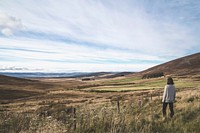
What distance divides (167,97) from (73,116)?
17.4ft

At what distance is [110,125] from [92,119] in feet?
2.41

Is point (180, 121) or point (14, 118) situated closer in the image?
point (14, 118)

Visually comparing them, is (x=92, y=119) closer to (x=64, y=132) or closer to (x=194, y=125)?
(x=64, y=132)

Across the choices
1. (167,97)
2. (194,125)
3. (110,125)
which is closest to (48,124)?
(110,125)

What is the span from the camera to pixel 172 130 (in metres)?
8.37

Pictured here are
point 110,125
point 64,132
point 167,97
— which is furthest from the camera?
point 167,97

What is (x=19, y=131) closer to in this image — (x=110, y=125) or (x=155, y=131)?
(x=110, y=125)

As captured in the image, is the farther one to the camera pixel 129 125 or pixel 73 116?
pixel 73 116

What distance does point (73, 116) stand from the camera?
8977mm

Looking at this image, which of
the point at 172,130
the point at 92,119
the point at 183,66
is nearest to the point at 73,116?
the point at 92,119

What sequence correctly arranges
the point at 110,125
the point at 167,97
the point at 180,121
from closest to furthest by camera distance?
the point at 110,125 < the point at 180,121 < the point at 167,97

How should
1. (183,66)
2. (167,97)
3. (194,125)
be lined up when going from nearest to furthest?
(194,125)
(167,97)
(183,66)

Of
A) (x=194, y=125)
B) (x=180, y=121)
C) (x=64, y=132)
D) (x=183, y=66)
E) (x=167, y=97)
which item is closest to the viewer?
(x=64, y=132)

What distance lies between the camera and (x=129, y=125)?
8336 millimetres
